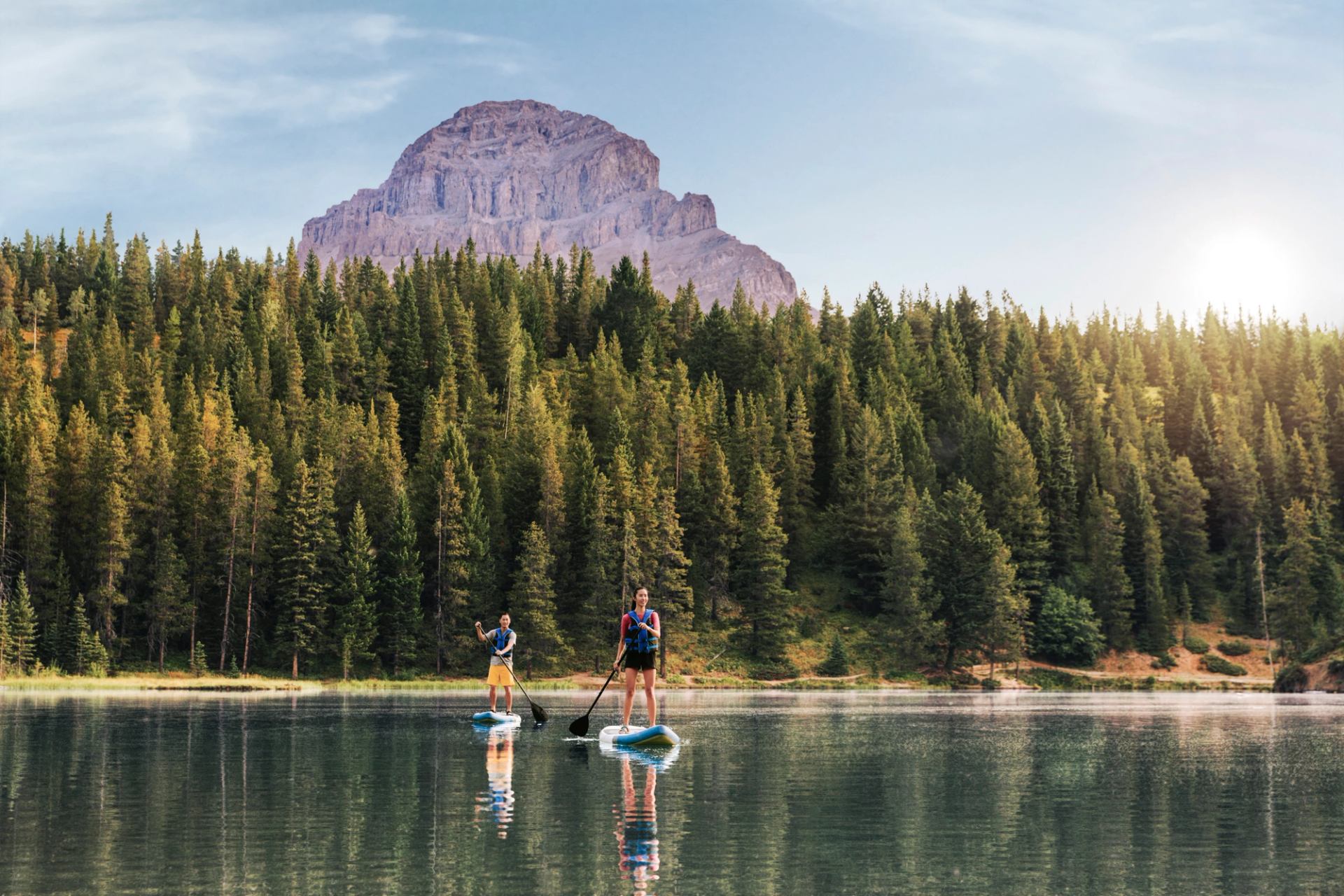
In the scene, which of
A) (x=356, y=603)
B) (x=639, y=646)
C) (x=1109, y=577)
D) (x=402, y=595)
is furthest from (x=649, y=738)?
(x=1109, y=577)

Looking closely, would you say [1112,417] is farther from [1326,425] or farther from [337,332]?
[337,332]

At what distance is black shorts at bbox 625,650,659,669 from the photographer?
29438 millimetres

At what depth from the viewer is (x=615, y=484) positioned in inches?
4171

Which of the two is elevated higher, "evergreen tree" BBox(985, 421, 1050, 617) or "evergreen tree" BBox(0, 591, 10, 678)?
"evergreen tree" BBox(985, 421, 1050, 617)

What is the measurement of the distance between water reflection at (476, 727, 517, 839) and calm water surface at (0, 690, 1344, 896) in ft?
0.39

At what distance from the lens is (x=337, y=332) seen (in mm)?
Result: 145000

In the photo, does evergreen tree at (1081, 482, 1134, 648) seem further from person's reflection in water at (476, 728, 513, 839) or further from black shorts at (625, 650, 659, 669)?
person's reflection in water at (476, 728, 513, 839)

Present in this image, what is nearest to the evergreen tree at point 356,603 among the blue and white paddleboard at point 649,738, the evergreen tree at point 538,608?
the evergreen tree at point 538,608

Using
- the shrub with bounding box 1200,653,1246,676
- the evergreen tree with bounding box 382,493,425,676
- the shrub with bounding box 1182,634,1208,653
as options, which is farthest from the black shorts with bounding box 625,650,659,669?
the shrub with bounding box 1182,634,1208,653

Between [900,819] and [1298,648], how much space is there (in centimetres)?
10340

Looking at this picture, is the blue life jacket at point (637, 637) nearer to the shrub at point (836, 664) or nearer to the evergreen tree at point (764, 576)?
the evergreen tree at point (764, 576)

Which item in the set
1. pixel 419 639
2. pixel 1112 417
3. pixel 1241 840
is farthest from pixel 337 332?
pixel 1241 840

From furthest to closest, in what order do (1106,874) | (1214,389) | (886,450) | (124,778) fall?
(1214,389) → (886,450) → (124,778) → (1106,874)

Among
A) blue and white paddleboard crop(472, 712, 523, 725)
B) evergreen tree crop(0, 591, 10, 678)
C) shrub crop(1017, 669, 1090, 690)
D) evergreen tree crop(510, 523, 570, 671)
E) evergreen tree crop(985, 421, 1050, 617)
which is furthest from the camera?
evergreen tree crop(985, 421, 1050, 617)
